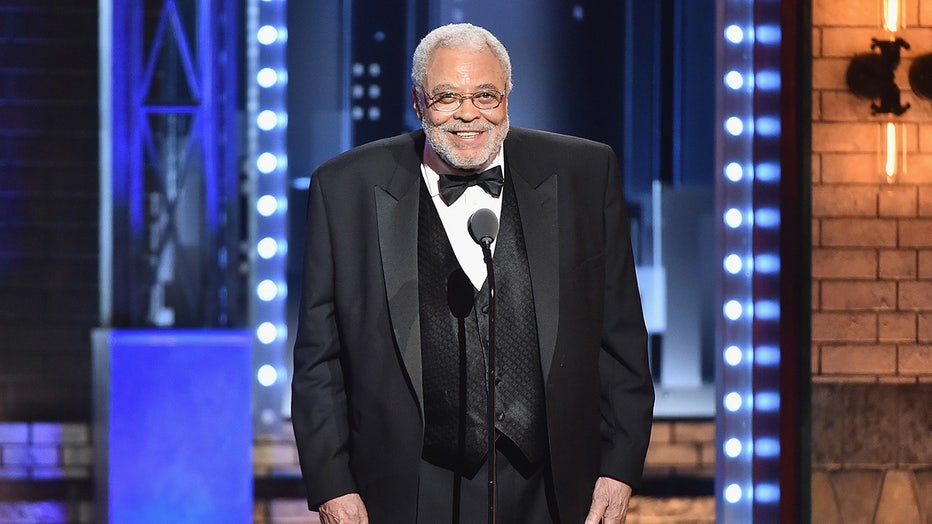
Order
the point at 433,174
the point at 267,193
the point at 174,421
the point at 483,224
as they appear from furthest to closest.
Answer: the point at 267,193, the point at 174,421, the point at 433,174, the point at 483,224

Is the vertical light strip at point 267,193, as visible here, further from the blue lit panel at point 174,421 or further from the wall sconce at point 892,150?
the wall sconce at point 892,150

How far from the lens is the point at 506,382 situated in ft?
6.15

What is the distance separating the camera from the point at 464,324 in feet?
6.14

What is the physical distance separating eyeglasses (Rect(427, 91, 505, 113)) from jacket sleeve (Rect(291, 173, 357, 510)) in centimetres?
27

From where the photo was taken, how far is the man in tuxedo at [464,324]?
187cm

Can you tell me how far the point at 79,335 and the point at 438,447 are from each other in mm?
2641

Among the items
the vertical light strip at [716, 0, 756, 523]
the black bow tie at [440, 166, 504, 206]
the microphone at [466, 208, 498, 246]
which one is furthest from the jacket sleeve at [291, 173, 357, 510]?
the vertical light strip at [716, 0, 756, 523]

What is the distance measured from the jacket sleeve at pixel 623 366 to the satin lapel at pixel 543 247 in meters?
0.12

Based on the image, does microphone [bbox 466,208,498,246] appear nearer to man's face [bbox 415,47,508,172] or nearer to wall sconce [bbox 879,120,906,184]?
man's face [bbox 415,47,508,172]

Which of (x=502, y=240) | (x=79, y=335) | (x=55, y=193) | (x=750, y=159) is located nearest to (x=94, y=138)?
(x=55, y=193)

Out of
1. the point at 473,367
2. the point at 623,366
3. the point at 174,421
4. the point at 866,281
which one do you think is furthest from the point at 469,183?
the point at 174,421

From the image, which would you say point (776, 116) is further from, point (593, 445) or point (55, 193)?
point (55, 193)

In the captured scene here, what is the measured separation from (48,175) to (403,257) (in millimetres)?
2666

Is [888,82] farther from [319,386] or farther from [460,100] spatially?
[319,386]
